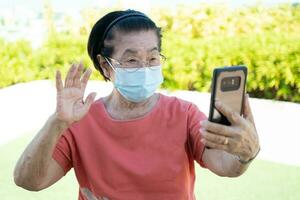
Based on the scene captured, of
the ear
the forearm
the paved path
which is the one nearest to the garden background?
the paved path

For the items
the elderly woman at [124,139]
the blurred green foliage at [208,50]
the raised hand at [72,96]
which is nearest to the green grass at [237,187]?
the blurred green foliage at [208,50]

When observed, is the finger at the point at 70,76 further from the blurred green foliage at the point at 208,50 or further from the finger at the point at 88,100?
the blurred green foliage at the point at 208,50

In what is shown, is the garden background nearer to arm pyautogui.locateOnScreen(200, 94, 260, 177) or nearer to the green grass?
the green grass

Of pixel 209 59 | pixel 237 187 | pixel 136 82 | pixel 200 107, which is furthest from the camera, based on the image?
pixel 209 59

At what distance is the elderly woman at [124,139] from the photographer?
4.90ft

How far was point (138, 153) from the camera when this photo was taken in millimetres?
1627

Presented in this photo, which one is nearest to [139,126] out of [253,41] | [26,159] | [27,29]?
[26,159]

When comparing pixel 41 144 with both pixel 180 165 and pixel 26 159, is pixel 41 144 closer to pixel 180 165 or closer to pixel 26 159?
pixel 26 159

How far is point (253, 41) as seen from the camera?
229 inches

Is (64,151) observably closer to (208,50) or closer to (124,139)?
(124,139)

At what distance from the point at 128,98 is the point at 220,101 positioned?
1.92 feet

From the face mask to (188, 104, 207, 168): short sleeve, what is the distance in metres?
0.23

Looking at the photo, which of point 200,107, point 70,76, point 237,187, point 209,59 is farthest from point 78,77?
point 209,59

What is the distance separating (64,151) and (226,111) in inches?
25.2
